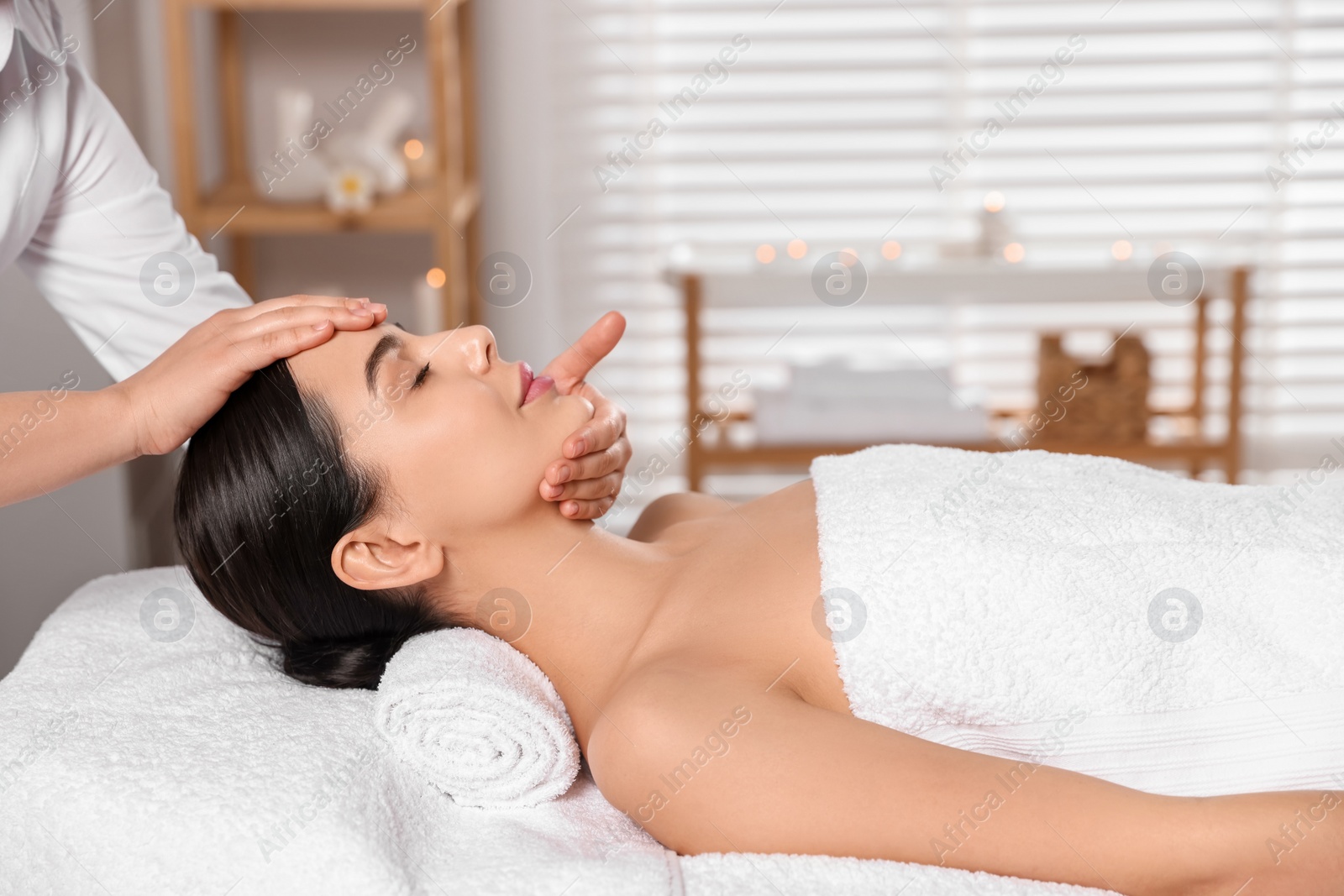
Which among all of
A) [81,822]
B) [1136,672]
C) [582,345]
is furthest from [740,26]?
[81,822]

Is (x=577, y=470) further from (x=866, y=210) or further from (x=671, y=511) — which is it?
(x=866, y=210)

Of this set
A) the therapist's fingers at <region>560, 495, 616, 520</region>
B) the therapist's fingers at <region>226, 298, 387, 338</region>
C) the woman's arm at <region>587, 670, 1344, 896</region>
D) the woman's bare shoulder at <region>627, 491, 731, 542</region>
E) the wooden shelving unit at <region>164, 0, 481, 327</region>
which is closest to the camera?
the woman's arm at <region>587, 670, 1344, 896</region>

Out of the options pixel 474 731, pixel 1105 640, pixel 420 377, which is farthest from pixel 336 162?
A: pixel 1105 640

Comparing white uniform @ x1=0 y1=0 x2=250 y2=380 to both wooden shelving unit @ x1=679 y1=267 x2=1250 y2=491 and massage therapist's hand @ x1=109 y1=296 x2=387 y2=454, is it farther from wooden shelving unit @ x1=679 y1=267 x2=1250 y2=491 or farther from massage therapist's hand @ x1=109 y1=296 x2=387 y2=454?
wooden shelving unit @ x1=679 y1=267 x2=1250 y2=491

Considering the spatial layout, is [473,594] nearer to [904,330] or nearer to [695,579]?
[695,579]

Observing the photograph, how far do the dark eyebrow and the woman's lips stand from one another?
0.42 feet

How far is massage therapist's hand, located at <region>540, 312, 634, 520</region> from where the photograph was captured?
112 cm

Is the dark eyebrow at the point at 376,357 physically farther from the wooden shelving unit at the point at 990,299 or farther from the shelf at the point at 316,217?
the wooden shelving unit at the point at 990,299

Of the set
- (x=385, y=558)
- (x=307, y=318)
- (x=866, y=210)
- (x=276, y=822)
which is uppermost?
(x=866, y=210)

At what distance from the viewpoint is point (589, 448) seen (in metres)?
1.14

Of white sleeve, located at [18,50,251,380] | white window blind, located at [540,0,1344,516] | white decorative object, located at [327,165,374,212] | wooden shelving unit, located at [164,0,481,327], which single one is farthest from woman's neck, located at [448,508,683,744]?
white window blind, located at [540,0,1344,516]

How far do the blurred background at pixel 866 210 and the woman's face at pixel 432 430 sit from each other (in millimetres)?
1511

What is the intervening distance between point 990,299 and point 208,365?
6.82ft

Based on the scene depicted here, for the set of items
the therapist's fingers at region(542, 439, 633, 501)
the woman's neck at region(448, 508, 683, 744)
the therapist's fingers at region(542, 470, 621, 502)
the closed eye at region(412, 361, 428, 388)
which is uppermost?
the closed eye at region(412, 361, 428, 388)
